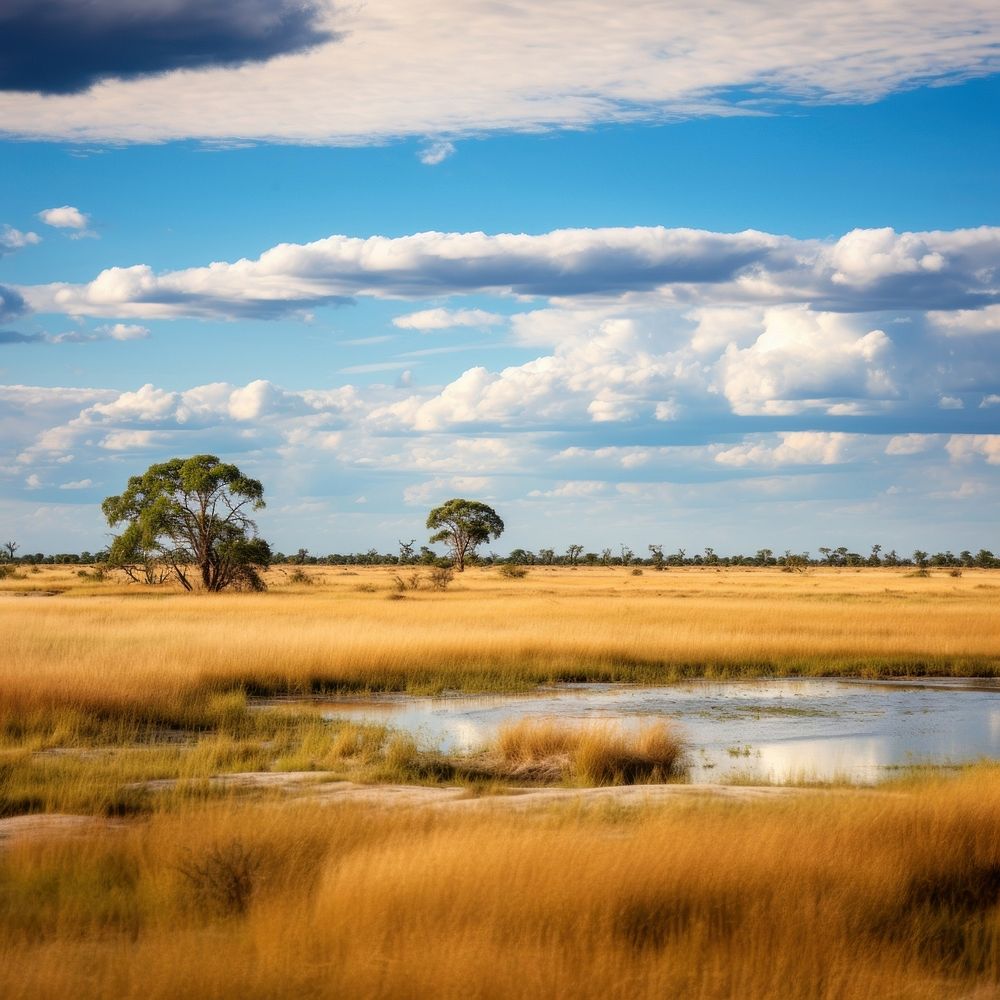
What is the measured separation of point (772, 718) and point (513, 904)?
1510cm

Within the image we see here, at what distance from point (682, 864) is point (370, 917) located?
2727 mm

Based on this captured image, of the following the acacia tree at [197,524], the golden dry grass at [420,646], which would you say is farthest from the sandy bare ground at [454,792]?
the acacia tree at [197,524]

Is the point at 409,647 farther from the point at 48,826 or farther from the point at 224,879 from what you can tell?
the point at 224,879

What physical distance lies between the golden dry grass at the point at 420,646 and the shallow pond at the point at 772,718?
1.96 m

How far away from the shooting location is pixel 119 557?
Result: 64438mm

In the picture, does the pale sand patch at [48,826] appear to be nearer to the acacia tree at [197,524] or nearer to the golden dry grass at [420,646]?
the golden dry grass at [420,646]

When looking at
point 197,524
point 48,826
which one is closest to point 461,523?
point 197,524

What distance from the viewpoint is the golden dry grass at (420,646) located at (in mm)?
23219

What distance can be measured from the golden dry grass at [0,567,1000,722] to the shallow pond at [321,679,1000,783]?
1.96 m

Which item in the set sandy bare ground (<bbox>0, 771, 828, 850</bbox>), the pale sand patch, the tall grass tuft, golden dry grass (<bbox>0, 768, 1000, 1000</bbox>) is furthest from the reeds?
golden dry grass (<bbox>0, 768, 1000, 1000</bbox>)

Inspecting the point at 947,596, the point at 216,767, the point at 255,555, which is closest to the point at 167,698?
the point at 216,767

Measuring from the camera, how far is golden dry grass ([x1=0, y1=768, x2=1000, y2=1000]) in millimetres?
7383

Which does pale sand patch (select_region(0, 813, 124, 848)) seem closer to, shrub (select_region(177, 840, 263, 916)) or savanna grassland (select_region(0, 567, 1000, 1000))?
savanna grassland (select_region(0, 567, 1000, 1000))

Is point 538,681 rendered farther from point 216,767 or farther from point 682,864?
point 682,864
